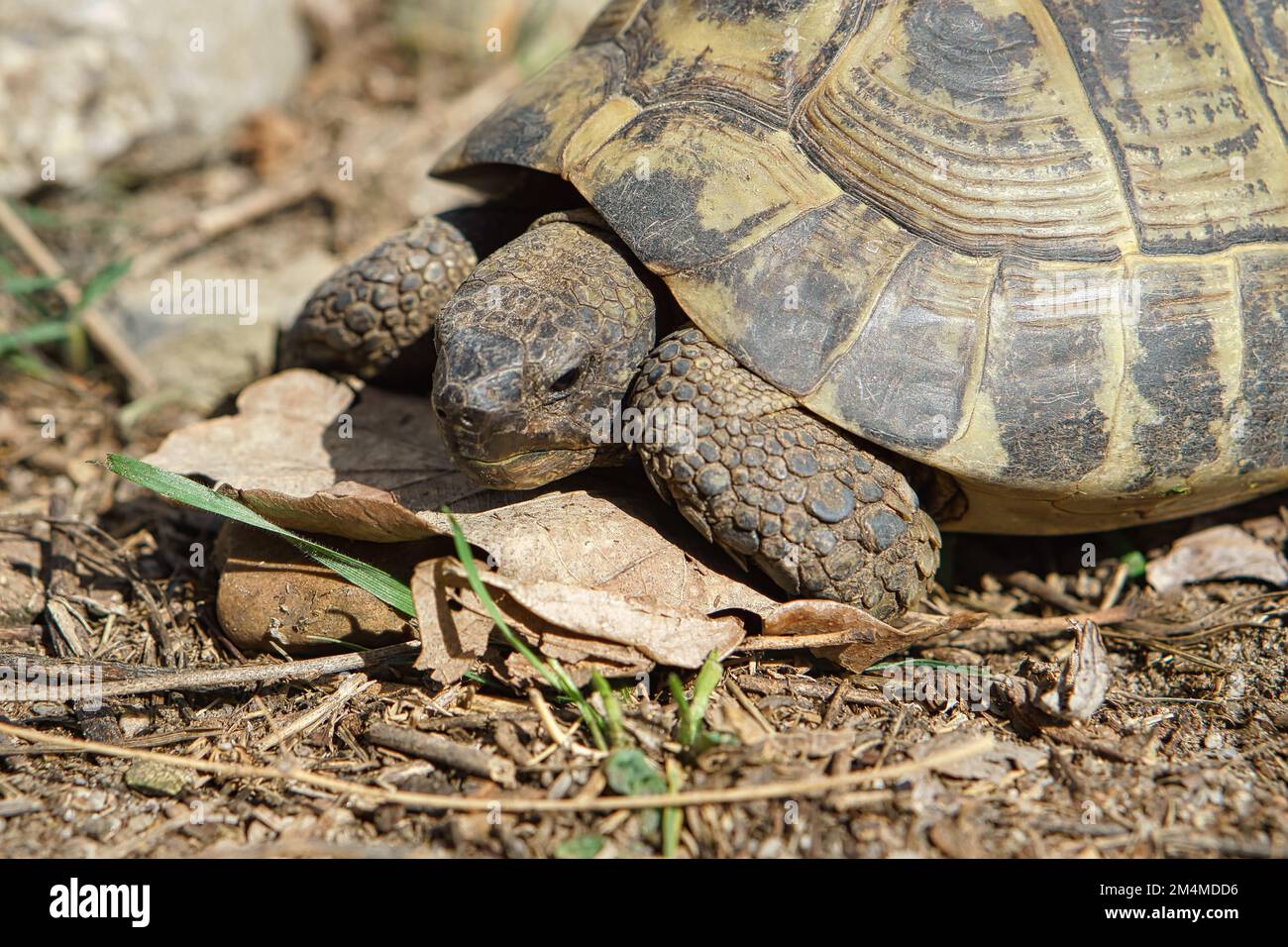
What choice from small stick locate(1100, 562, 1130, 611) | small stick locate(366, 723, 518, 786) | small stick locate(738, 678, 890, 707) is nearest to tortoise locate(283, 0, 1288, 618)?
small stick locate(738, 678, 890, 707)

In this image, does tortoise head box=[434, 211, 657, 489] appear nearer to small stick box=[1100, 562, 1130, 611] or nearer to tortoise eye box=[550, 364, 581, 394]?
tortoise eye box=[550, 364, 581, 394]

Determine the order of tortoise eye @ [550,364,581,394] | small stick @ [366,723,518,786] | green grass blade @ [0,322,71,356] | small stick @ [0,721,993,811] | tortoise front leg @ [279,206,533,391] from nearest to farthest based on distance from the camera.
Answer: small stick @ [0,721,993,811] → small stick @ [366,723,518,786] → tortoise eye @ [550,364,581,394] → tortoise front leg @ [279,206,533,391] → green grass blade @ [0,322,71,356]

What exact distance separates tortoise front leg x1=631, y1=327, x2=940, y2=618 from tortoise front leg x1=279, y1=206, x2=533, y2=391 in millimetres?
1164

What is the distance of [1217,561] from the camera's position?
11.9ft

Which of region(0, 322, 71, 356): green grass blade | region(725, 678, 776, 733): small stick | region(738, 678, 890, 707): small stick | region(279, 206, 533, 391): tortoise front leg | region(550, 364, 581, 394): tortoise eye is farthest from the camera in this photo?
region(0, 322, 71, 356): green grass blade

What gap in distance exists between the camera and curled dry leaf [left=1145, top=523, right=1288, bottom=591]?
3.56 m

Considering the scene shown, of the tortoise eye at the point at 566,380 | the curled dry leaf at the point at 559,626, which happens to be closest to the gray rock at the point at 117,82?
the tortoise eye at the point at 566,380

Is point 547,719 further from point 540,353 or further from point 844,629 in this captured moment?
point 540,353

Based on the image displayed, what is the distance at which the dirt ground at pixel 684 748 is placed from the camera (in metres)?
2.36

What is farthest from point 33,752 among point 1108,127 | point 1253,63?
point 1253,63

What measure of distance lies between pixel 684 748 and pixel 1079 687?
1125 mm

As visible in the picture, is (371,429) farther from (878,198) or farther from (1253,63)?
(1253,63)

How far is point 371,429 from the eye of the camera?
363cm

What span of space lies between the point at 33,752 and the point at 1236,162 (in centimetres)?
390
